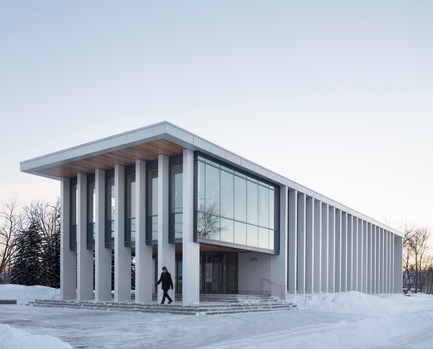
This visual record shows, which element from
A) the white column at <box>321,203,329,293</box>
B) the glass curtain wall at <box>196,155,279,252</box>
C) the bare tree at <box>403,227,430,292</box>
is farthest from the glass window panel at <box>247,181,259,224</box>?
the bare tree at <box>403,227,430,292</box>

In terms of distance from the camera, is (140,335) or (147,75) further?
(147,75)

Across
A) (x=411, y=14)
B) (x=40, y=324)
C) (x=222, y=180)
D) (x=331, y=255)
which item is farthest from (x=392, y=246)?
(x=40, y=324)

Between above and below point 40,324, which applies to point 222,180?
above

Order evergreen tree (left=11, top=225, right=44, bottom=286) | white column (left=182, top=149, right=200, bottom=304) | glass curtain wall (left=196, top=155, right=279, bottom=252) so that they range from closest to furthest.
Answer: white column (left=182, top=149, right=200, bottom=304), glass curtain wall (left=196, top=155, right=279, bottom=252), evergreen tree (left=11, top=225, right=44, bottom=286)

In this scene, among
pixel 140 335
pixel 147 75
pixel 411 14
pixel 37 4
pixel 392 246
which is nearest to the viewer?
pixel 140 335

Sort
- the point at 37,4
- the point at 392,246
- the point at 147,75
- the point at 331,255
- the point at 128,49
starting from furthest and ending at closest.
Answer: the point at 392,246 < the point at 331,255 < the point at 147,75 < the point at 128,49 < the point at 37,4

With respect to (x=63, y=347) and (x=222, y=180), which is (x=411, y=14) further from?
(x=63, y=347)

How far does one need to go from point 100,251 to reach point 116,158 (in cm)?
561

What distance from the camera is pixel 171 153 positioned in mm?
25438

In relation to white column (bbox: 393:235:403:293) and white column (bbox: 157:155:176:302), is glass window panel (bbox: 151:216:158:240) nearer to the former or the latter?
white column (bbox: 157:155:176:302)

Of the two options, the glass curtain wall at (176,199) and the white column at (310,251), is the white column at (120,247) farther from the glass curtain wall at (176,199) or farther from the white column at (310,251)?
the white column at (310,251)

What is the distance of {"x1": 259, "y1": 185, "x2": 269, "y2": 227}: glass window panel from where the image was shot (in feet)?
101

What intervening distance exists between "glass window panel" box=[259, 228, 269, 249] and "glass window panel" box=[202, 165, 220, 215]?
5.35 meters

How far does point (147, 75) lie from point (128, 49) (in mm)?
1795
